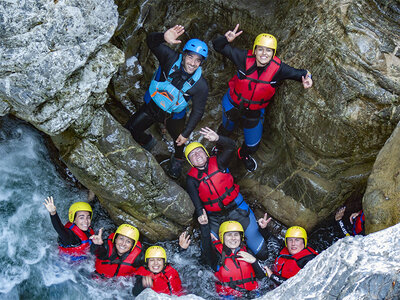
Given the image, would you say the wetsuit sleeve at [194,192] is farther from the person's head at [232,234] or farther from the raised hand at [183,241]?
the person's head at [232,234]

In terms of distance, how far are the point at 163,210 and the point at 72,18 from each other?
11.9 ft

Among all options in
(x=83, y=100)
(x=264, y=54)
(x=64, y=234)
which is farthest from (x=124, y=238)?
(x=264, y=54)

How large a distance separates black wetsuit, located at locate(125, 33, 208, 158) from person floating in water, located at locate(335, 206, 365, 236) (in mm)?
3060

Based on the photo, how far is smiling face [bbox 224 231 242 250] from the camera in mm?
6672

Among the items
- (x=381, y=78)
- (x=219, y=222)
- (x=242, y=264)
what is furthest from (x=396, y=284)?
(x=219, y=222)

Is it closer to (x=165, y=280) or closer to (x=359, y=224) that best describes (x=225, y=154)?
(x=165, y=280)

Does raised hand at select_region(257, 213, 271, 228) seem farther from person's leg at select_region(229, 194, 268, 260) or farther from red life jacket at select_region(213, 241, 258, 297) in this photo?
red life jacket at select_region(213, 241, 258, 297)

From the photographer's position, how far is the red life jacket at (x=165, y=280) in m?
6.37

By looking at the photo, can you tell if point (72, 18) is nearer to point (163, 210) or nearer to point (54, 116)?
point (54, 116)

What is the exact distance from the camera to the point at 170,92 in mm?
5965

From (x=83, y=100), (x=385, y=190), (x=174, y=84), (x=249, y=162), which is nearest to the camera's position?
(x=83, y=100)

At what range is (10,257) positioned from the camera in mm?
6168

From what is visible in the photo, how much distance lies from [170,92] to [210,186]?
190 centimetres

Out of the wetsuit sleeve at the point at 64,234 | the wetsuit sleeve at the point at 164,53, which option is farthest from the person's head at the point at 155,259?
the wetsuit sleeve at the point at 164,53
